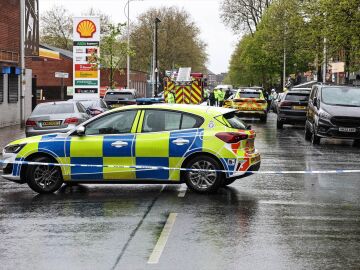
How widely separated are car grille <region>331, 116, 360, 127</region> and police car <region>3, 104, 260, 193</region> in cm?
925

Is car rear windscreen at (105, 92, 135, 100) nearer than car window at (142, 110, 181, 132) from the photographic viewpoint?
No

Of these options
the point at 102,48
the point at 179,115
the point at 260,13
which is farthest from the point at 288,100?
the point at 260,13

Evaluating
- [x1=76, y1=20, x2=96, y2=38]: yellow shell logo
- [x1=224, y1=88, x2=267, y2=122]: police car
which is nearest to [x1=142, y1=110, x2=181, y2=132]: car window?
[x1=224, y1=88, x2=267, y2=122]: police car

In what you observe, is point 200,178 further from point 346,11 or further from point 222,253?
point 346,11

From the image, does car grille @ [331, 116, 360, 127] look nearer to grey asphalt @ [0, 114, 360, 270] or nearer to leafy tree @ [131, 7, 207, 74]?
grey asphalt @ [0, 114, 360, 270]

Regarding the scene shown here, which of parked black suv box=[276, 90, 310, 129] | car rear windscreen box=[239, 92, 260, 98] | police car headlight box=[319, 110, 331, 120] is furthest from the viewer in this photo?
car rear windscreen box=[239, 92, 260, 98]

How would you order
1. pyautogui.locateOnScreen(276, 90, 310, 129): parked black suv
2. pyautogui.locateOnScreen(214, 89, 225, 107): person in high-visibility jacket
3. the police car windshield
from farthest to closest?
pyautogui.locateOnScreen(214, 89, 225, 107): person in high-visibility jacket → pyautogui.locateOnScreen(276, 90, 310, 129): parked black suv → the police car windshield

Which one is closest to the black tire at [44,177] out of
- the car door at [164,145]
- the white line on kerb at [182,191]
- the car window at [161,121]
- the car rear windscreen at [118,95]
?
the car door at [164,145]

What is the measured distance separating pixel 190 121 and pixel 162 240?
364 centimetres

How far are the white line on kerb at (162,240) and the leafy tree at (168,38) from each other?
8617cm

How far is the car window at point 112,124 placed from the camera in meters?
10.9

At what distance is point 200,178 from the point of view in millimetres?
10734

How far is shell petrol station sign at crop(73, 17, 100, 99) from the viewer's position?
3634 centimetres

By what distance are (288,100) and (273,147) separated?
30.2ft
